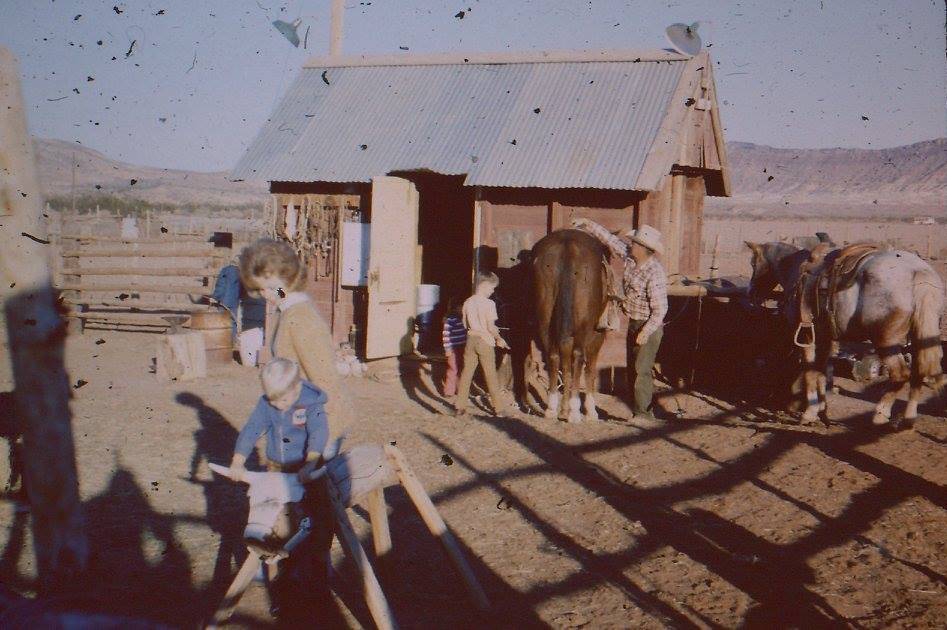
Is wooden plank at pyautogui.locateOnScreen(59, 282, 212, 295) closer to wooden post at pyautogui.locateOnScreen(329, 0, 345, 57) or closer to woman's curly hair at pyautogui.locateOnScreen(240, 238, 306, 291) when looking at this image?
wooden post at pyautogui.locateOnScreen(329, 0, 345, 57)

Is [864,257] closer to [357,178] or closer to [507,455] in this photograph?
[507,455]

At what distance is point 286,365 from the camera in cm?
390

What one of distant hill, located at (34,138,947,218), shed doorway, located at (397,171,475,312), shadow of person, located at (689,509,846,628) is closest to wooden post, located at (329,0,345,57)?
shed doorway, located at (397,171,475,312)

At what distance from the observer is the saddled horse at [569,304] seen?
9.02 meters

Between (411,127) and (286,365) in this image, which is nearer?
(286,365)

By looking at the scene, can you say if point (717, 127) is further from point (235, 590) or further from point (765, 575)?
point (235, 590)

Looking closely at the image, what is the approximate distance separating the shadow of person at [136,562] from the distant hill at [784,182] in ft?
213

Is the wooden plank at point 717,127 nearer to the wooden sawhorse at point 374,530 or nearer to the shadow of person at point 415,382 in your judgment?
the shadow of person at point 415,382

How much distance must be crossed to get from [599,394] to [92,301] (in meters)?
10.4

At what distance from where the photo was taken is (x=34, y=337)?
3578mm

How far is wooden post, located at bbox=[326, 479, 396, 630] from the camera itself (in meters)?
3.85

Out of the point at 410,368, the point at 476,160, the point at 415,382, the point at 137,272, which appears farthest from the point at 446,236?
the point at 137,272

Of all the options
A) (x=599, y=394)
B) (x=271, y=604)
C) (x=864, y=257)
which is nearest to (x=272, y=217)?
(x=599, y=394)

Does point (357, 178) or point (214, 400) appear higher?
point (357, 178)
